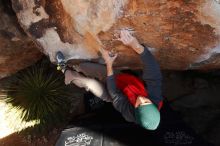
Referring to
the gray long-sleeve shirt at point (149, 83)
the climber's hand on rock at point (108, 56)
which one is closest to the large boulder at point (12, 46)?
the climber's hand on rock at point (108, 56)

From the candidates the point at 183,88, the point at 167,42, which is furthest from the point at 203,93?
the point at 167,42

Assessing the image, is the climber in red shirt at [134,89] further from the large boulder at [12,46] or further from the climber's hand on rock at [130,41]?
the large boulder at [12,46]

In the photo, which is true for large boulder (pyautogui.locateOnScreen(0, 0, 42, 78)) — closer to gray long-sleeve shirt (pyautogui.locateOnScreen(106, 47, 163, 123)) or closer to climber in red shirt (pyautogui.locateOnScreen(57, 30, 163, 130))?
climber in red shirt (pyautogui.locateOnScreen(57, 30, 163, 130))

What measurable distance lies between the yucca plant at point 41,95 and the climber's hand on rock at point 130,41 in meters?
2.13

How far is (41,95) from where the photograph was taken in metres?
5.82

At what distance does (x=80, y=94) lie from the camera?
6297 mm

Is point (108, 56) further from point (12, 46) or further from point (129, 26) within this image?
point (12, 46)

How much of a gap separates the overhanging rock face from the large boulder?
18.0 inches

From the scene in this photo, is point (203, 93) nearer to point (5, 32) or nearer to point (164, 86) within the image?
point (164, 86)

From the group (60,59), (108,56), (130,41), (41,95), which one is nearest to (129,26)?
(130,41)

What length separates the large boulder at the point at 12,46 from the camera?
480 cm

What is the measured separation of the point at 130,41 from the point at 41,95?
2240mm

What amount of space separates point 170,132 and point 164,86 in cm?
91

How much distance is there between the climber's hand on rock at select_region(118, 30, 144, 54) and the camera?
394 cm
